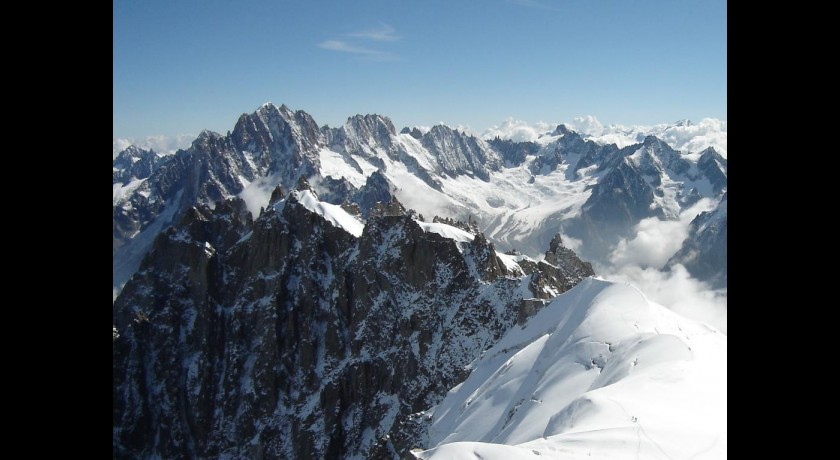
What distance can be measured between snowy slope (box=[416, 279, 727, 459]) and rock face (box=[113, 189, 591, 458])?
24674 millimetres

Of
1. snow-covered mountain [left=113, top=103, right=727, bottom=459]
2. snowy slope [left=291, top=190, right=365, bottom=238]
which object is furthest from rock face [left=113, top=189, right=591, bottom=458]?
snowy slope [left=291, top=190, right=365, bottom=238]

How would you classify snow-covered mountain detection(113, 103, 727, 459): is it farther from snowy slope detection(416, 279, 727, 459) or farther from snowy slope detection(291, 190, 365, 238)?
snowy slope detection(291, 190, 365, 238)

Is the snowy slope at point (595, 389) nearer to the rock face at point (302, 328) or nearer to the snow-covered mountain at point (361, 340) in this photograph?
the snow-covered mountain at point (361, 340)

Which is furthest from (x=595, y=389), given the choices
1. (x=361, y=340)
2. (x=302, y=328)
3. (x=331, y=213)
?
(x=331, y=213)

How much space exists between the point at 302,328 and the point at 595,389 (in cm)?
9980

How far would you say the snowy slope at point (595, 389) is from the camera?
3067 cm

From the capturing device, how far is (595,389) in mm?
44000

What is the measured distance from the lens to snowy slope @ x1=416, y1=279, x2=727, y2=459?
101 feet

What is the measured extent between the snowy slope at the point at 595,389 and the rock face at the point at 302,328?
81.0ft
